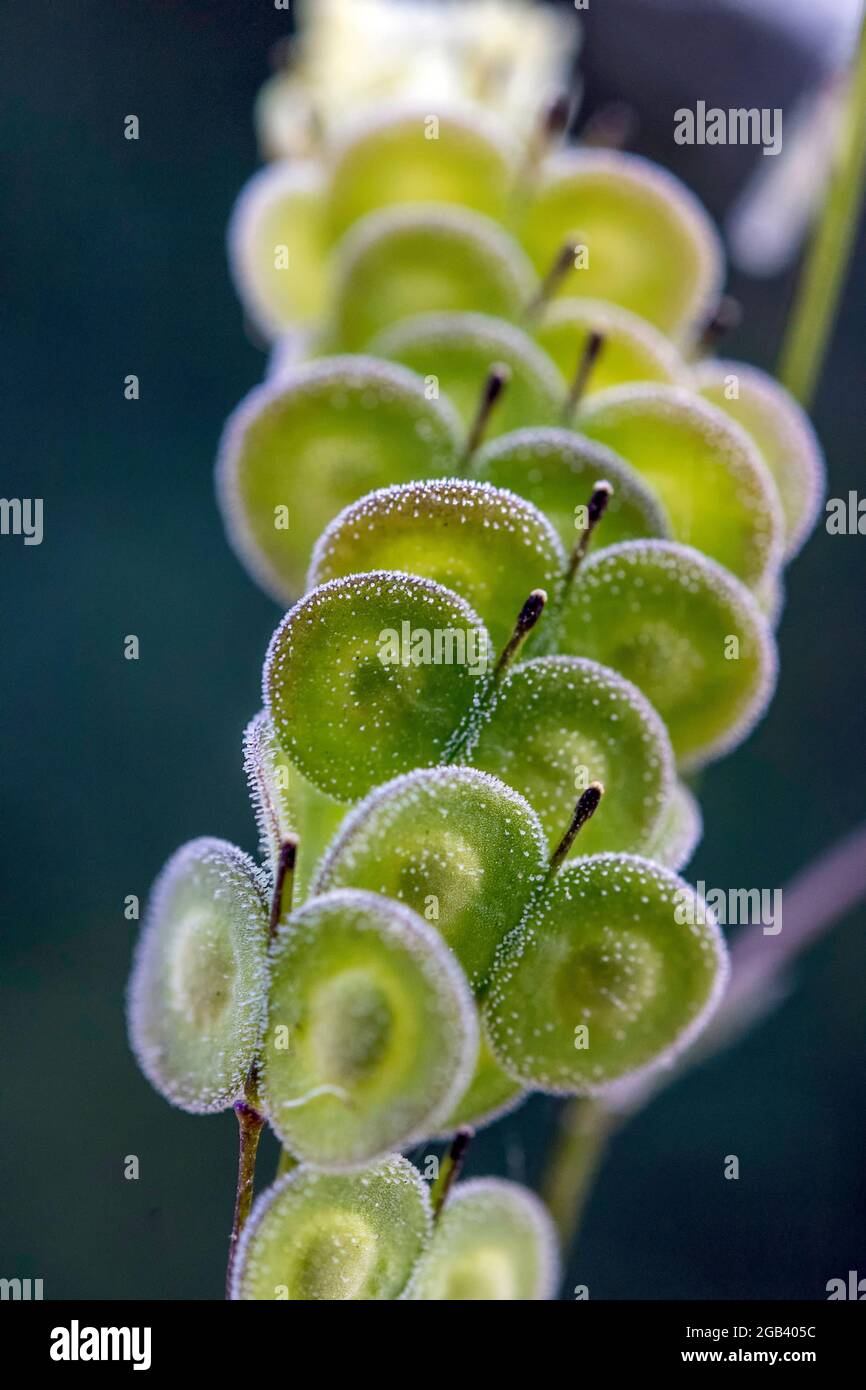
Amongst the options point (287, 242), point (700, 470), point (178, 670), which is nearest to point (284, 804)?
point (700, 470)

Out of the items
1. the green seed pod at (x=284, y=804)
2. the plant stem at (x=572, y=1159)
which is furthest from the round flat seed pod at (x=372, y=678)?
the plant stem at (x=572, y=1159)

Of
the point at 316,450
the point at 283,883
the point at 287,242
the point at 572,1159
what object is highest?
the point at 287,242

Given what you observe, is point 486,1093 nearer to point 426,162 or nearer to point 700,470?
point 700,470

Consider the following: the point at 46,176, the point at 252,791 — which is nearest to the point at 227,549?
the point at 46,176

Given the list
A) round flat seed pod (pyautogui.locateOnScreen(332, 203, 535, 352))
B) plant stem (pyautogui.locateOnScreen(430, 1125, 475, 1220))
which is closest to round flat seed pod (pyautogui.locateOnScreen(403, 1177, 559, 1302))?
plant stem (pyautogui.locateOnScreen(430, 1125, 475, 1220))

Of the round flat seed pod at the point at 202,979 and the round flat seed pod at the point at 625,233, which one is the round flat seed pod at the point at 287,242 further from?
the round flat seed pod at the point at 202,979

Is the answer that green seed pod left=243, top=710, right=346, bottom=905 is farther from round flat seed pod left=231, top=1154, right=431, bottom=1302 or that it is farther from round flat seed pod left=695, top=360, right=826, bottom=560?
round flat seed pod left=695, top=360, right=826, bottom=560
